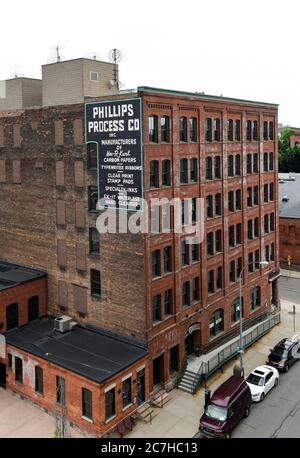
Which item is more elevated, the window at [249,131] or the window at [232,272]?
the window at [249,131]

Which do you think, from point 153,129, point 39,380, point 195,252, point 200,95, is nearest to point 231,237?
point 195,252

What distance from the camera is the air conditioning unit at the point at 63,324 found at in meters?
33.8

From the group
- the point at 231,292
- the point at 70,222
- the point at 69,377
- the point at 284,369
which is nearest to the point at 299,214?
the point at 231,292

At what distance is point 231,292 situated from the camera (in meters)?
40.3

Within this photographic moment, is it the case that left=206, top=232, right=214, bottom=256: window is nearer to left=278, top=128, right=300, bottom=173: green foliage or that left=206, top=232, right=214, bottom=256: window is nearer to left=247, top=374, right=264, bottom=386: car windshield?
left=247, top=374, right=264, bottom=386: car windshield

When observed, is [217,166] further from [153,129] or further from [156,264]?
[156,264]

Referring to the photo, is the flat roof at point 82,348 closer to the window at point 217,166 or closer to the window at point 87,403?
the window at point 87,403

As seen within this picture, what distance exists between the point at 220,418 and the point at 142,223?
12.4 metres

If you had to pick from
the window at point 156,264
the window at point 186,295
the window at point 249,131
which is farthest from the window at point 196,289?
the window at point 249,131

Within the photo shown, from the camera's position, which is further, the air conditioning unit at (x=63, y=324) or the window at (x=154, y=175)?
the air conditioning unit at (x=63, y=324)

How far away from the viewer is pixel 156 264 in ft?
105

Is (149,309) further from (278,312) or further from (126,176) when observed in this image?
(278,312)

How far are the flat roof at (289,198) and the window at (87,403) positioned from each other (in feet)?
145

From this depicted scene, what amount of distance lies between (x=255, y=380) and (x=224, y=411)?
5818 mm
